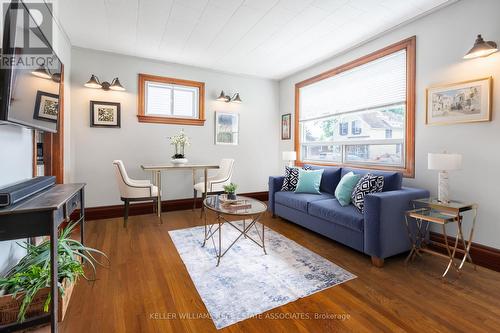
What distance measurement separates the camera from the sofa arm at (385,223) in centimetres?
233

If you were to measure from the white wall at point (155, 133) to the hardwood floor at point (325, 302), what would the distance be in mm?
1954

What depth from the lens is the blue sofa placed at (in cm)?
234

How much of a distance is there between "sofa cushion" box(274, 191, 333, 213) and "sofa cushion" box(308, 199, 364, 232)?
13cm

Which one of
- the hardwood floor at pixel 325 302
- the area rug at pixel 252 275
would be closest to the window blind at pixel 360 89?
the hardwood floor at pixel 325 302

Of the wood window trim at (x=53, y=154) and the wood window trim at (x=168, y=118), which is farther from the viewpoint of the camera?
the wood window trim at (x=168, y=118)

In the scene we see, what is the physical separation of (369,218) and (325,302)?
37.7 inches

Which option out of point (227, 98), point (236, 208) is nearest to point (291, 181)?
point (236, 208)

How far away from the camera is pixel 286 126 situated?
5367 millimetres

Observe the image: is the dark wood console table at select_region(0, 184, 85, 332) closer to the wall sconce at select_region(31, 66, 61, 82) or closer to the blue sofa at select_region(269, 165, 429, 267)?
the wall sconce at select_region(31, 66, 61, 82)

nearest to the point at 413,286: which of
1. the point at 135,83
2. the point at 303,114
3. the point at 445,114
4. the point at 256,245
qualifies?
the point at 256,245

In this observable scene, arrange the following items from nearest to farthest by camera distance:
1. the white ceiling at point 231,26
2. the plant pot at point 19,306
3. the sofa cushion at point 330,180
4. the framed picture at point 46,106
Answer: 1. the plant pot at point 19,306
2. the framed picture at point 46,106
3. the white ceiling at point 231,26
4. the sofa cushion at point 330,180

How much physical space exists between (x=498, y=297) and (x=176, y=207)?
4.22 metres

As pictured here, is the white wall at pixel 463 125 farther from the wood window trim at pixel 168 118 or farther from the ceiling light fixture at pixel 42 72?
the ceiling light fixture at pixel 42 72

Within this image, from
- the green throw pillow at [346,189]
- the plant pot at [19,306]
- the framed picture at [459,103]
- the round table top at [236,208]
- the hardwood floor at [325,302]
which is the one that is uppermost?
the framed picture at [459,103]
